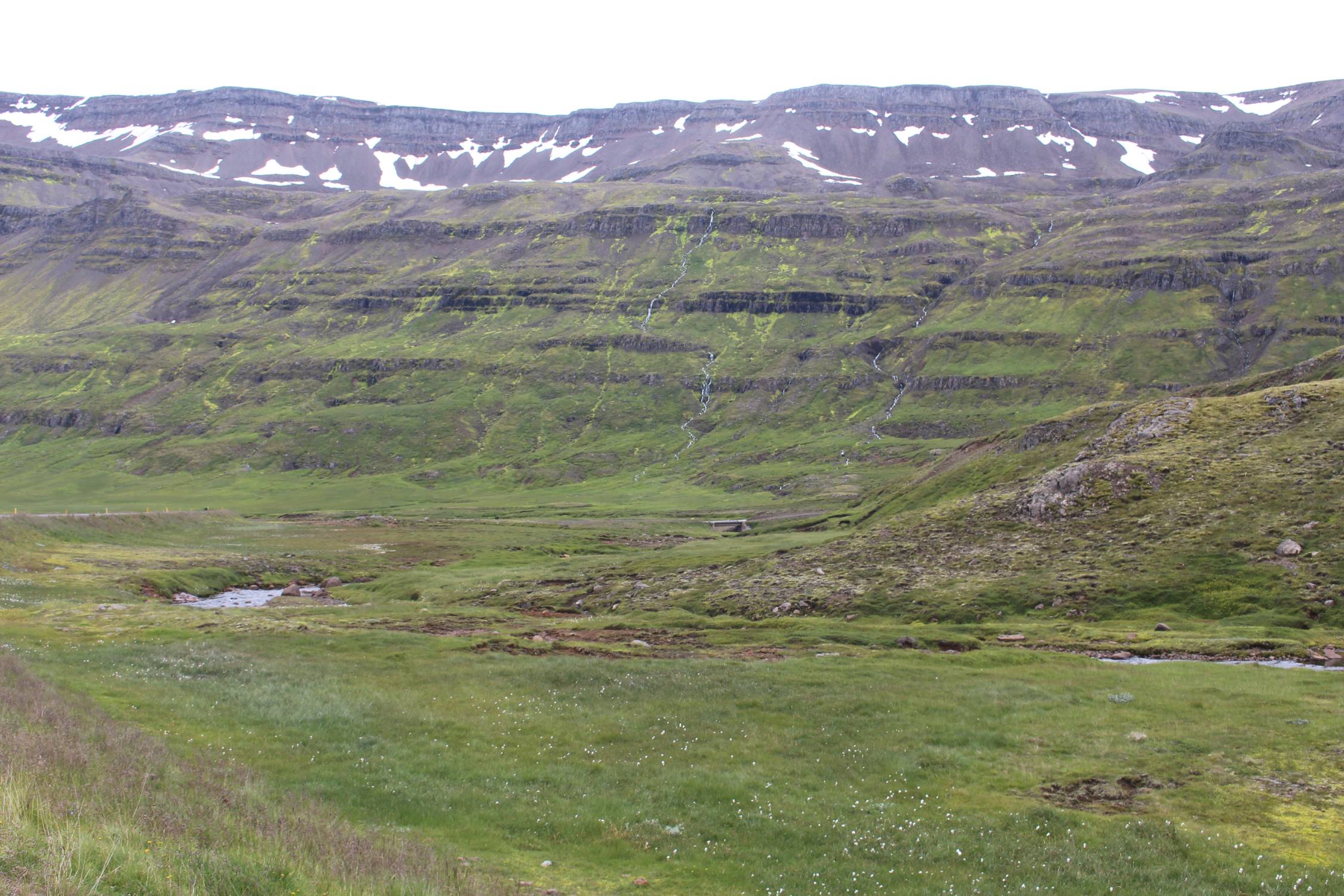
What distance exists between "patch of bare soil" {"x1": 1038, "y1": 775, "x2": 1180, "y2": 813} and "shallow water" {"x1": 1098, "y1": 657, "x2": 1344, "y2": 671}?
17436 millimetres

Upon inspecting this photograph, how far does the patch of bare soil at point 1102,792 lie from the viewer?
2322cm

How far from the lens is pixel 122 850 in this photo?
1320cm

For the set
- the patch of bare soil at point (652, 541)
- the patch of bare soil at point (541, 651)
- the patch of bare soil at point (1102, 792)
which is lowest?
the patch of bare soil at point (652, 541)

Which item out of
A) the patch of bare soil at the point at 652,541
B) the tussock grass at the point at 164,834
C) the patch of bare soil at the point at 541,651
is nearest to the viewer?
the tussock grass at the point at 164,834

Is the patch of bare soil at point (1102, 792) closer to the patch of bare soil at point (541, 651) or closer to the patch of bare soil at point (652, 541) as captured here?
the patch of bare soil at point (541, 651)

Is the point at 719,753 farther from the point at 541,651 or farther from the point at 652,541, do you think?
the point at 652,541

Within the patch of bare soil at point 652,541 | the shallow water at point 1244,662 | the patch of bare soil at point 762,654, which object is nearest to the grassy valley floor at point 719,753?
the patch of bare soil at point 762,654

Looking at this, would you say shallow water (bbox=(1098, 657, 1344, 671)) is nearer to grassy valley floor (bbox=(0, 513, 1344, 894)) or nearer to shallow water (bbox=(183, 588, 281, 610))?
grassy valley floor (bbox=(0, 513, 1344, 894))

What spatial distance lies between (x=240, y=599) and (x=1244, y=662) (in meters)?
76.2

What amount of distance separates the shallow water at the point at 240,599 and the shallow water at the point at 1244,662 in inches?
2534

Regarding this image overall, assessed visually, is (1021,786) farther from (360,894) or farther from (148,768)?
(148,768)

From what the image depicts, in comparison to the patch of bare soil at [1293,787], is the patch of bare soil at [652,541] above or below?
below

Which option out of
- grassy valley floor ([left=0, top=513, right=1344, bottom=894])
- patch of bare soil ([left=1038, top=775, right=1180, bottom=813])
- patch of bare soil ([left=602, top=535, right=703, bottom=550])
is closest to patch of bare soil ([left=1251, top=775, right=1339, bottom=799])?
grassy valley floor ([left=0, top=513, right=1344, bottom=894])

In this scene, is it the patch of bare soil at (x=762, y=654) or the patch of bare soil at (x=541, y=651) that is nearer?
the patch of bare soil at (x=762, y=654)
